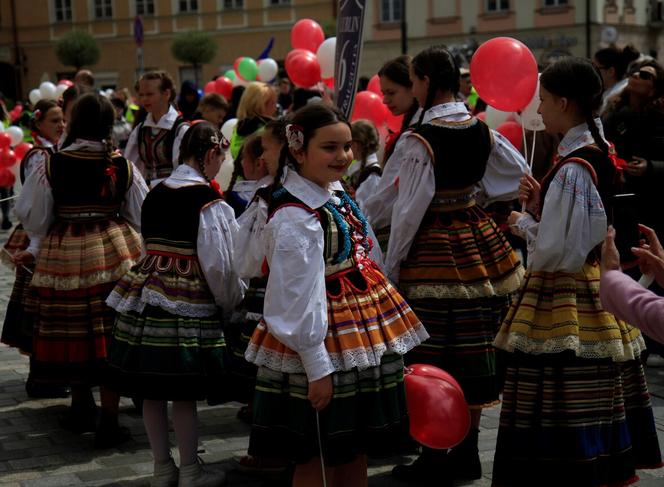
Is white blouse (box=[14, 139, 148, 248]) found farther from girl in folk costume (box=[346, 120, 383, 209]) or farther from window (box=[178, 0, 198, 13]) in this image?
window (box=[178, 0, 198, 13])

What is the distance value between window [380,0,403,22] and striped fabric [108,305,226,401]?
131ft

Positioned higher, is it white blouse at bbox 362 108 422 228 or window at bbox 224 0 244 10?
window at bbox 224 0 244 10

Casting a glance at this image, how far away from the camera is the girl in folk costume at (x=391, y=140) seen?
480 cm

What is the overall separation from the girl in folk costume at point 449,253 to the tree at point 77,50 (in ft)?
145

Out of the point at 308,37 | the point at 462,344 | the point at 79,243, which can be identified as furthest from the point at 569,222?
the point at 308,37

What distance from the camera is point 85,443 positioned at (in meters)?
5.21

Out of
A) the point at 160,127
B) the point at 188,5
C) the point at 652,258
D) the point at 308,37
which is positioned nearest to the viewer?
the point at 652,258

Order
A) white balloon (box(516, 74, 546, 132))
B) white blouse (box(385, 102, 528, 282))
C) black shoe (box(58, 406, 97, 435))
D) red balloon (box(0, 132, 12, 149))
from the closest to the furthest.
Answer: white blouse (box(385, 102, 528, 282))
black shoe (box(58, 406, 97, 435))
white balloon (box(516, 74, 546, 132))
red balloon (box(0, 132, 12, 149))

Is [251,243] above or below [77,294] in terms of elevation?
above

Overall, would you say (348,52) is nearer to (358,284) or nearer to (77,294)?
(77,294)

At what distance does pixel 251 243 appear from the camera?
412 cm

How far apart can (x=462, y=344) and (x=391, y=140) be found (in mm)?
1197

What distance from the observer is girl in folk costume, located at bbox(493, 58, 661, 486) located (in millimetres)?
3707

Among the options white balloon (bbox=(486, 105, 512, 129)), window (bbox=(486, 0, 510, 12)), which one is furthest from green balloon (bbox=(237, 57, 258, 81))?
window (bbox=(486, 0, 510, 12))
